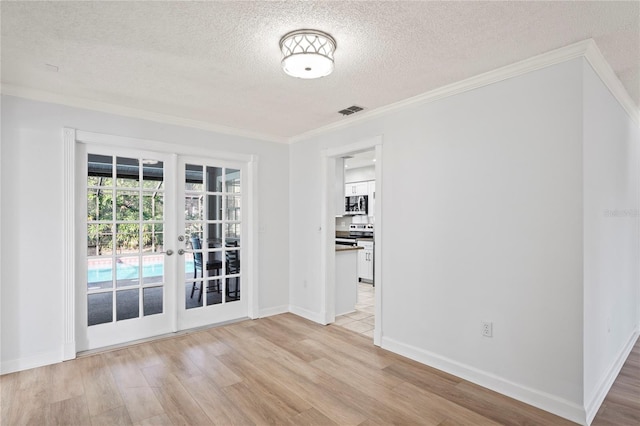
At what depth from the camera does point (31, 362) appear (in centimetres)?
301

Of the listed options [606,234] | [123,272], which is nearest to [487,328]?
[606,234]

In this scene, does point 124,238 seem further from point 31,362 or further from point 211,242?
point 31,362

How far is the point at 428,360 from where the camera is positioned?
3.10 metres

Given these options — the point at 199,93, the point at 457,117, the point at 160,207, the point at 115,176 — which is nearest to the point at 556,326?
the point at 457,117

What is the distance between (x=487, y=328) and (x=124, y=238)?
11.9 ft

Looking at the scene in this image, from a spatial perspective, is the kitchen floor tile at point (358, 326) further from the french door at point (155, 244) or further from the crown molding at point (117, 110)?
the crown molding at point (117, 110)

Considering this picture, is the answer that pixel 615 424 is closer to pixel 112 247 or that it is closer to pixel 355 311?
pixel 355 311

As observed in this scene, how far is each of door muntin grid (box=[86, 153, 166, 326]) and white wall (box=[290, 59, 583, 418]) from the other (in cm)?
254

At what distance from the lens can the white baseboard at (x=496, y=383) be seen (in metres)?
2.27

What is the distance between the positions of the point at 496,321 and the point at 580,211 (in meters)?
1.01

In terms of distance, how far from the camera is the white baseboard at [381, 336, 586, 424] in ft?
7.45

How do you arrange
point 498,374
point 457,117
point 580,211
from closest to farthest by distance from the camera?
point 580,211 → point 498,374 → point 457,117

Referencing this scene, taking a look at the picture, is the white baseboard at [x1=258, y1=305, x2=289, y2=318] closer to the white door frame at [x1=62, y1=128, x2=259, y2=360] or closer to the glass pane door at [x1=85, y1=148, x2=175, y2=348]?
the glass pane door at [x1=85, y1=148, x2=175, y2=348]

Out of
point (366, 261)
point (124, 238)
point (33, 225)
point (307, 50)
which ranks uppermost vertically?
point (307, 50)
